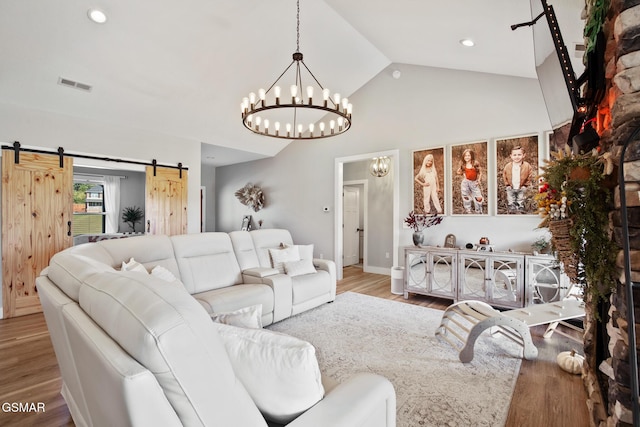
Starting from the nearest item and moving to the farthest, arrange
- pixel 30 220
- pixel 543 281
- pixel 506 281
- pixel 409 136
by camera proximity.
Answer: pixel 543 281, pixel 506 281, pixel 30 220, pixel 409 136

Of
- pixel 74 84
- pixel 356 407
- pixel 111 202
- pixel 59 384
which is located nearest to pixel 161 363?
pixel 356 407

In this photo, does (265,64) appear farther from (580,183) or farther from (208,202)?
(208,202)

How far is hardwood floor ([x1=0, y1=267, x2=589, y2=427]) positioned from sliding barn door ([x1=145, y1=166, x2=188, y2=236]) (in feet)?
6.81

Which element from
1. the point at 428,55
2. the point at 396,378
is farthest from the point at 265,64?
the point at 396,378

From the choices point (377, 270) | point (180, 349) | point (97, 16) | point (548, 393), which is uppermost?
point (97, 16)

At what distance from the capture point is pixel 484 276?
3.85 meters

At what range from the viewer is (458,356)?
264cm

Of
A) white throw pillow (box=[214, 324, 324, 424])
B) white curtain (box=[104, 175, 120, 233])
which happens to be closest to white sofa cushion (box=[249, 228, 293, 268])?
white throw pillow (box=[214, 324, 324, 424])

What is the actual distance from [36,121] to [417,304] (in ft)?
18.3

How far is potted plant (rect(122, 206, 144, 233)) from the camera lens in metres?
7.26

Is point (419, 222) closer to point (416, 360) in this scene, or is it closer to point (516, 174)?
point (516, 174)

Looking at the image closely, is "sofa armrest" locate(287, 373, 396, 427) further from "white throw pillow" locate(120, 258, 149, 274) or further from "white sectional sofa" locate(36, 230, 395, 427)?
"white throw pillow" locate(120, 258, 149, 274)

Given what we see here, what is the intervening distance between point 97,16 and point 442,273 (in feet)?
16.1

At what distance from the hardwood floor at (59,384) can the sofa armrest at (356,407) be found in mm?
1244
